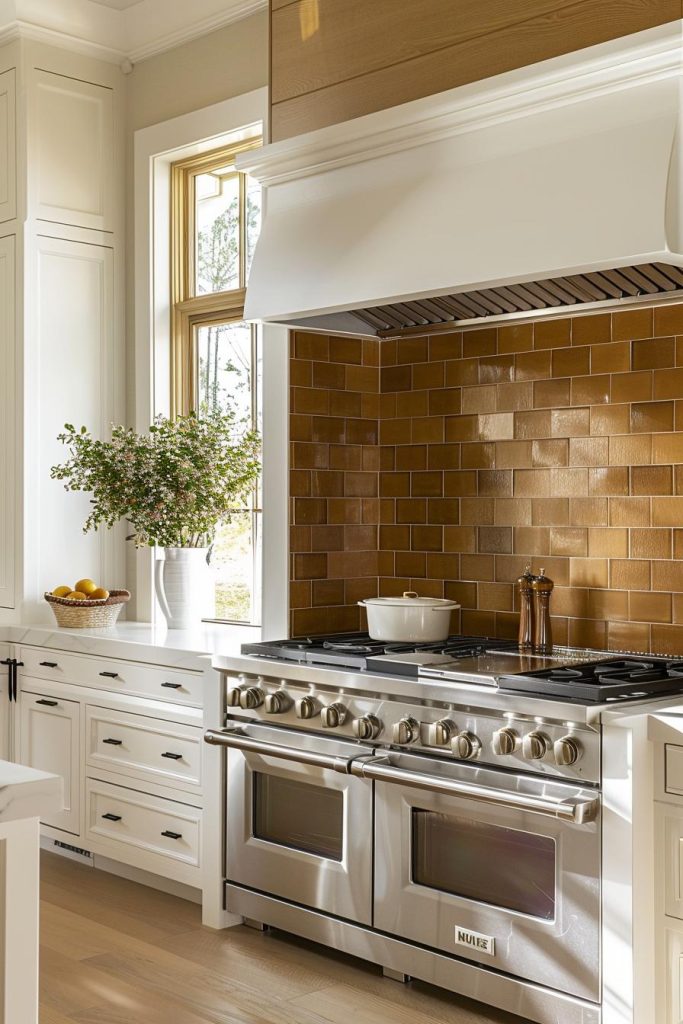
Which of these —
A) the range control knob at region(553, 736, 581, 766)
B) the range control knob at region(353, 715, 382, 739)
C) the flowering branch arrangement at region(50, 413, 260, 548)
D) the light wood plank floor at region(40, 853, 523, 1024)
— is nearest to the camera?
the range control knob at region(553, 736, 581, 766)

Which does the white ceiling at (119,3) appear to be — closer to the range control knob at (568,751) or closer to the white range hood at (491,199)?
the white range hood at (491,199)

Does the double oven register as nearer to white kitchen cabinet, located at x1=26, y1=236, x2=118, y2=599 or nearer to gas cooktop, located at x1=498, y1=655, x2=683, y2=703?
gas cooktop, located at x1=498, y1=655, x2=683, y2=703

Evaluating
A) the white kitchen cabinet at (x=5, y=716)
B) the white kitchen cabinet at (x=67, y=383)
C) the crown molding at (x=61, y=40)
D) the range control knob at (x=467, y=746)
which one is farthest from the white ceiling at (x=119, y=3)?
the range control knob at (x=467, y=746)

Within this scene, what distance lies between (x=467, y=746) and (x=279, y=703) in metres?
0.69

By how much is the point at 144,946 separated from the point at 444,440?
172 centimetres

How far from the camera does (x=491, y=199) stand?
2.70 metres

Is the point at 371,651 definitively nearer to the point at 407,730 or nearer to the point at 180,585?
the point at 407,730

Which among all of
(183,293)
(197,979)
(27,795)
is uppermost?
(183,293)

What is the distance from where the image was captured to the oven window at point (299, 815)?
3078 mm

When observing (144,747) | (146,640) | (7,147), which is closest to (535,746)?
(144,747)

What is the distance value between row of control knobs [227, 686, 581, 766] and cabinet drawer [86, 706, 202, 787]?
1.05 ft

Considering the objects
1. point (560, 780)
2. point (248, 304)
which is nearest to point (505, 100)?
point (248, 304)

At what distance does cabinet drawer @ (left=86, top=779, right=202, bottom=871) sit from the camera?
3.58 m

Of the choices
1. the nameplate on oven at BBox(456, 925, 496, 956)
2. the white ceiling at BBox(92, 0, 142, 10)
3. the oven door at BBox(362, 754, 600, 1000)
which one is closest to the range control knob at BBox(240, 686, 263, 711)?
the oven door at BBox(362, 754, 600, 1000)
